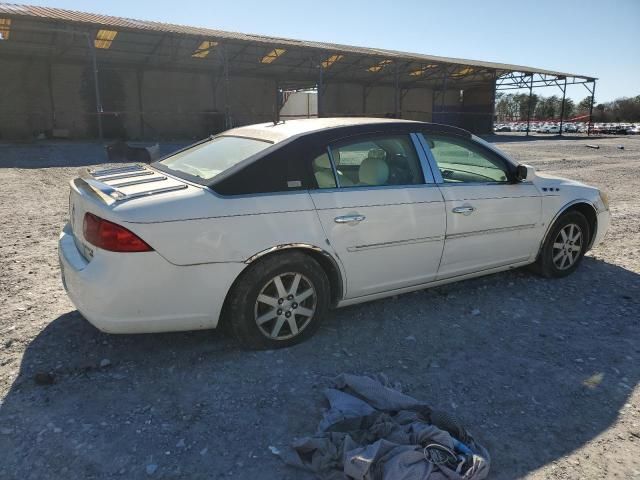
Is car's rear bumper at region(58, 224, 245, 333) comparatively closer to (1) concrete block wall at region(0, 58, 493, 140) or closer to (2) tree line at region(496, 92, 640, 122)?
(1) concrete block wall at region(0, 58, 493, 140)

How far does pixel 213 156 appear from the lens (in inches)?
145

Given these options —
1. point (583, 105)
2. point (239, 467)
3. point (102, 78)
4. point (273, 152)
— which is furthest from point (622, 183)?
point (583, 105)

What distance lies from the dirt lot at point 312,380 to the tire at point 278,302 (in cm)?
12

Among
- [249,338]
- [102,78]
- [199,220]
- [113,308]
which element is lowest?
[249,338]

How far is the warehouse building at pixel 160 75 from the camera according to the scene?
19703 mm

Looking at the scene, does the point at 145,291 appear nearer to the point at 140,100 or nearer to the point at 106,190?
the point at 106,190

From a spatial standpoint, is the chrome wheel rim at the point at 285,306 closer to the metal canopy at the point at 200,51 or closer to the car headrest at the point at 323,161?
the car headrest at the point at 323,161

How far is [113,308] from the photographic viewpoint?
9.24ft

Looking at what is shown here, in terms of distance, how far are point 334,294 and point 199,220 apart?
115cm

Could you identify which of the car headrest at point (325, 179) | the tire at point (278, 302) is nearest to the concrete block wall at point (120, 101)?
the car headrest at point (325, 179)

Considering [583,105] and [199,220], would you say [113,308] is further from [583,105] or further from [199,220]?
[583,105]

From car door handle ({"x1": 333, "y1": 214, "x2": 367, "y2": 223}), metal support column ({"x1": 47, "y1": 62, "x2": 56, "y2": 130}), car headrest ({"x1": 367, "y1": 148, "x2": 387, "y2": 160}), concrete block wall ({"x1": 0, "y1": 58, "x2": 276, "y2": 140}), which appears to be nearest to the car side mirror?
car headrest ({"x1": 367, "y1": 148, "x2": 387, "y2": 160})

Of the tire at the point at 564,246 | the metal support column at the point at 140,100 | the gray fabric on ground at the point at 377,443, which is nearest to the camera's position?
the gray fabric on ground at the point at 377,443

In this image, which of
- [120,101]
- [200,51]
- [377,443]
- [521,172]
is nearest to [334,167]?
[521,172]
